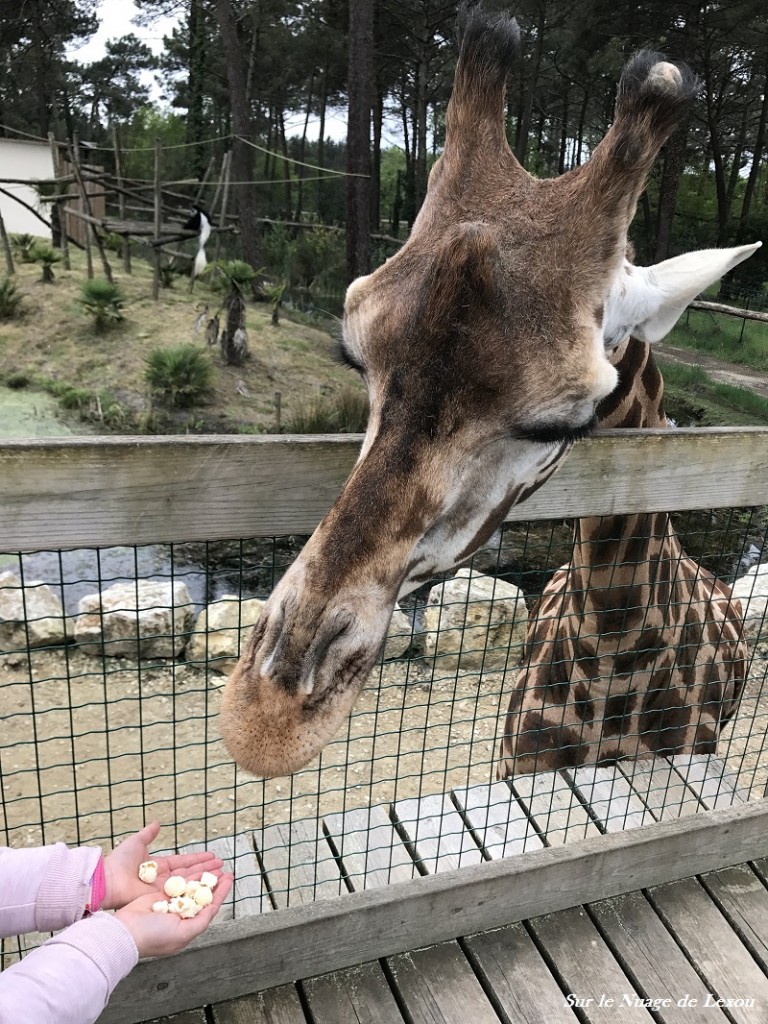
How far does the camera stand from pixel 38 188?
55.8 feet

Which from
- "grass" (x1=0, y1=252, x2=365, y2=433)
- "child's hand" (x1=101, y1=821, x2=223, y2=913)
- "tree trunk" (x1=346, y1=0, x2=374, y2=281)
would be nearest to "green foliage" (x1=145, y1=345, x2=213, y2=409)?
"grass" (x1=0, y1=252, x2=365, y2=433)

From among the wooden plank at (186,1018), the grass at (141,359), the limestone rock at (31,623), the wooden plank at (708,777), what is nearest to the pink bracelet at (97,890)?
the wooden plank at (186,1018)

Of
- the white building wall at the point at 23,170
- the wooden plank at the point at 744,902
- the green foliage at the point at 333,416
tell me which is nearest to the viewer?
the wooden plank at the point at 744,902

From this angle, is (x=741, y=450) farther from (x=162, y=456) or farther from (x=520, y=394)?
(x=162, y=456)

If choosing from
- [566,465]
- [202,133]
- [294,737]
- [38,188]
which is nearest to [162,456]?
[294,737]

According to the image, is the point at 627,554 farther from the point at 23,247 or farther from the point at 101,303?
the point at 23,247

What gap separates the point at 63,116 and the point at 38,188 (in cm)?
2633

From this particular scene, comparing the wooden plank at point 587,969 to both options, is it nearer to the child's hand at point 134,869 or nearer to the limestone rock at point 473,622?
the child's hand at point 134,869

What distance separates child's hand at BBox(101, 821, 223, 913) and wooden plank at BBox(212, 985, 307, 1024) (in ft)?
1.65

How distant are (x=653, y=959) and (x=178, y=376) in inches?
381

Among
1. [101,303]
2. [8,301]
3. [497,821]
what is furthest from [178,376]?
[497,821]

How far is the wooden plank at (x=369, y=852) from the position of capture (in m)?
2.25

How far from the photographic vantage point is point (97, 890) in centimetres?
159

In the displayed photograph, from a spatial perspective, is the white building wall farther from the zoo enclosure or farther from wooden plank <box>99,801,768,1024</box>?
wooden plank <box>99,801,768,1024</box>
